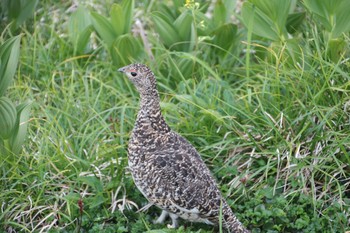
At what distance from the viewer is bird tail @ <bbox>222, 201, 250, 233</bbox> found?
189 inches

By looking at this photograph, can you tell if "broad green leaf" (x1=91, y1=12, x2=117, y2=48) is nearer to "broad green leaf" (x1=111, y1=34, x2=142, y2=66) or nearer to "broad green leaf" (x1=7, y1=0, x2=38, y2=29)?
"broad green leaf" (x1=111, y1=34, x2=142, y2=66)

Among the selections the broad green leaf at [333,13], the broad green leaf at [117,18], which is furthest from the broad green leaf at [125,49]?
the broad green leaf at [333,13]

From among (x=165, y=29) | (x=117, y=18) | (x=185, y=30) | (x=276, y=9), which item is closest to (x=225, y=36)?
(x=185, y=30)

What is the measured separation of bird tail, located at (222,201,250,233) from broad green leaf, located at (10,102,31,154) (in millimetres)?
1454

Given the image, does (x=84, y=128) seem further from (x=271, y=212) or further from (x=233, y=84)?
(x=271, y=212)

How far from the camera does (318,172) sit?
17.1 feet

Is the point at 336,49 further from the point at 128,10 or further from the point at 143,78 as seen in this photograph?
the point at 128,10

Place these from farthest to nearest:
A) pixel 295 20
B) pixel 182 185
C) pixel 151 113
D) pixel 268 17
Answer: pixel 295 20 → pixel 268 17 → pixel 151 113 → pixel 182 185

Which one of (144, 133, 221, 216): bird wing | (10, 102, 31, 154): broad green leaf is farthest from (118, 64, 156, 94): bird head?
(10, 102, 31, 154): broad green leaf

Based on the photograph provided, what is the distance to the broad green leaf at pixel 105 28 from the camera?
21.0ft

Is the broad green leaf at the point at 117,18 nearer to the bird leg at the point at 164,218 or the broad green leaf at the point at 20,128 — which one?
the broad green leaf at the point at 20,128

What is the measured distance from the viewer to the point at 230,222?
15.8 ft

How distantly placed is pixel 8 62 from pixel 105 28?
1.39 m

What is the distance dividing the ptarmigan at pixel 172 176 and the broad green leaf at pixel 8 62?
94 cm
